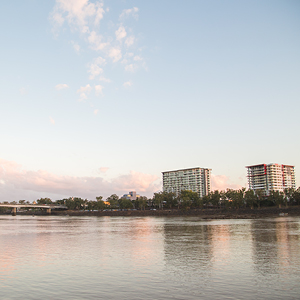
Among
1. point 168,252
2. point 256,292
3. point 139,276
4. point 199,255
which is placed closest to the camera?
point 256,292

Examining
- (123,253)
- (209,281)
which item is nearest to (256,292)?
(209,281)

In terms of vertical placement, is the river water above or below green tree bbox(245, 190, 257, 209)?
below

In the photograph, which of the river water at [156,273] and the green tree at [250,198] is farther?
the green tree at [250,198]

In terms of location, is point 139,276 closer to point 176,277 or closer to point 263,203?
point 176,277

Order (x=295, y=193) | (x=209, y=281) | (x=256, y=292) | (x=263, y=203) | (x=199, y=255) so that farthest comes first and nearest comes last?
1. (x=263, y=203)
2. (x=295, y=193)
3. (x=199, y=255)
4. (x=209, y=281)
5. (x=256, y=292)

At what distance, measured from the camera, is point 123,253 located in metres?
34.7

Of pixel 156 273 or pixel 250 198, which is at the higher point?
pixel 250 198

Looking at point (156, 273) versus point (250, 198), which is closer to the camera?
point (156, 273)

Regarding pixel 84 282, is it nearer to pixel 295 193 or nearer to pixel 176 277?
pixel 176 277

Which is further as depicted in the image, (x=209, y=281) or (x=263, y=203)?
(x=263, y=203)

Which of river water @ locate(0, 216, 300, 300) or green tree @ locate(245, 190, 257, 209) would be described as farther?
green tree @ locate(245, 190, 257, 209)

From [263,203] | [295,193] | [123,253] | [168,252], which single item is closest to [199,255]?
[168,252]

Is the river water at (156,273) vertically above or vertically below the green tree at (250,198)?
below

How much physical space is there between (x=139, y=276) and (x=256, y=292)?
8.88 m
